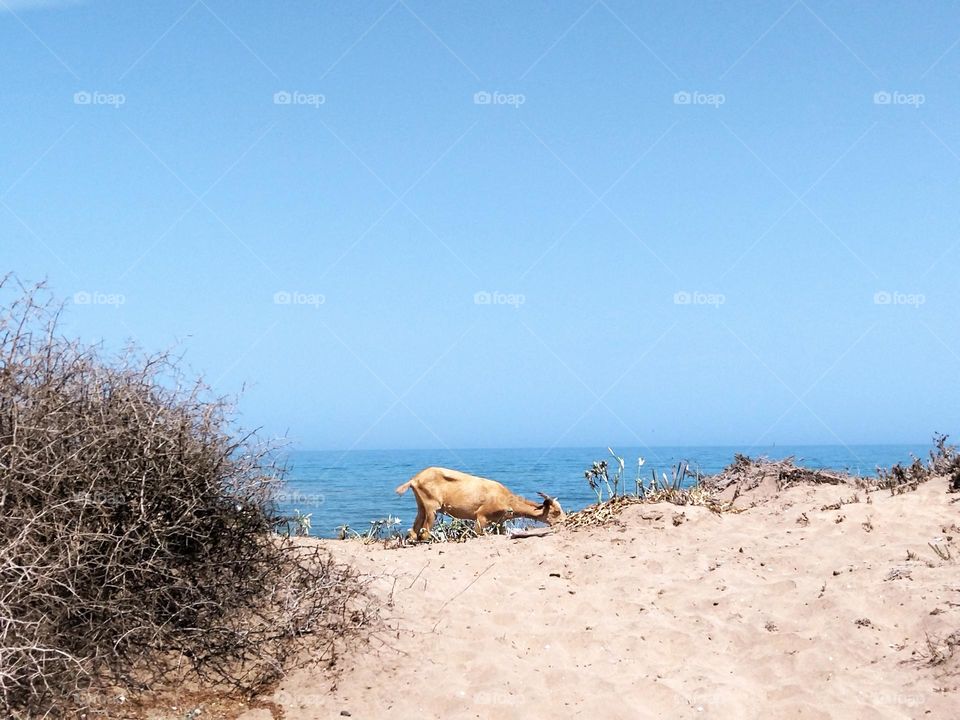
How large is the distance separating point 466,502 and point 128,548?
7452 mm

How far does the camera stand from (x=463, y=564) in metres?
9.55

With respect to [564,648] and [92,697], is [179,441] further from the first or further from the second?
[564,648]

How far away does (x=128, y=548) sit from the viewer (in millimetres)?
6074

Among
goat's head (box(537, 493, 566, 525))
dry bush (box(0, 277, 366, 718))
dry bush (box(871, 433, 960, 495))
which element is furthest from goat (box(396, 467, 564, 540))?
dry bush (box(0, 277, 366, 718))

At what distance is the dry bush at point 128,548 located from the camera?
18.0ft

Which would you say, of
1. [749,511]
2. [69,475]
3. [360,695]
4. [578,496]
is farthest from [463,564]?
[578,496]

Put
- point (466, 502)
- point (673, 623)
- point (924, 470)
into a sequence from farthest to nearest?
1. point (466, 502)
2. point (924, 470)
3. point (673, 623)

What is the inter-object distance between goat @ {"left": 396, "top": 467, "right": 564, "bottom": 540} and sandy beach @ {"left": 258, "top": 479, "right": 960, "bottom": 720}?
2.54 metres

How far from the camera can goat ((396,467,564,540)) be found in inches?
515
